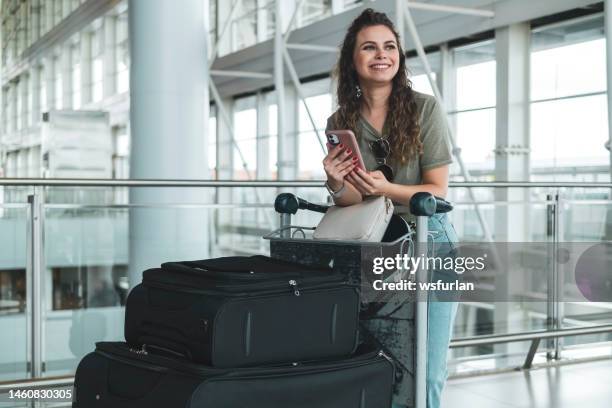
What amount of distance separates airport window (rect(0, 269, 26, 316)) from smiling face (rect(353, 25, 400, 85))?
7.81ft

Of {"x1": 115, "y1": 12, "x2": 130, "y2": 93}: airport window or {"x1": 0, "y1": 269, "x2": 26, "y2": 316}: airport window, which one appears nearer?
{"x1": 0, "y1": 269, "x2": 26, "y2": 316}: airport window

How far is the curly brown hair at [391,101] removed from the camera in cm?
214

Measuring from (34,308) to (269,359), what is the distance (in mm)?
2088

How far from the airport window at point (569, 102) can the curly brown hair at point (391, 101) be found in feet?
27.6

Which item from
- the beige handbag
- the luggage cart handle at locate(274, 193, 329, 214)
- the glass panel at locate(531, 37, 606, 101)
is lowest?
the beige handbag

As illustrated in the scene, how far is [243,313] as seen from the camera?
1.81 m

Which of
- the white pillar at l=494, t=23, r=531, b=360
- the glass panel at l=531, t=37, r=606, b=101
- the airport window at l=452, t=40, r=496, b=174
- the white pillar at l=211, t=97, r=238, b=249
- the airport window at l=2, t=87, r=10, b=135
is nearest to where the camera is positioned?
the glass panel at l=531, t=37, r=606, b=101

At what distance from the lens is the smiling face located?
2.18 meters

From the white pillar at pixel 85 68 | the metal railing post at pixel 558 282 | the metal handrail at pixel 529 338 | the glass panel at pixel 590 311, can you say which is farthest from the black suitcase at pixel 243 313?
the white pillar at pixel 85 68

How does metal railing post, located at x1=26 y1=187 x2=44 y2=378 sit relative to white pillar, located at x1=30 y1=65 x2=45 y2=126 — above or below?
below

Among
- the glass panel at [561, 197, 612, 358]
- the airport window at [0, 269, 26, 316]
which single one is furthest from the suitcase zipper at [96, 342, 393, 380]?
the glass panel at [561, 197, 612, 358]

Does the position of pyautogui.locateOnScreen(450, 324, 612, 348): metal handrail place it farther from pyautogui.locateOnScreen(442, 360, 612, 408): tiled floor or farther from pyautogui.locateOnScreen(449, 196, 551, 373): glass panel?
pyautogui.locateOnScreen(449, 196, 551, 373): glass panel

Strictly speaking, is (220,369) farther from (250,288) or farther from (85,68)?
(85,68)

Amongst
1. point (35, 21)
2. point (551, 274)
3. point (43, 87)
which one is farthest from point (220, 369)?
point (35, 21)
